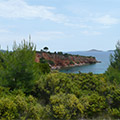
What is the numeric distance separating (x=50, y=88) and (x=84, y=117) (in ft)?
8.29

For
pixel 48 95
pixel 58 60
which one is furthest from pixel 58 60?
pixel 48 95

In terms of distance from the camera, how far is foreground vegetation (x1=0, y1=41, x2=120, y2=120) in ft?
21.0

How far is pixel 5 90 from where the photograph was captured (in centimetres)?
838

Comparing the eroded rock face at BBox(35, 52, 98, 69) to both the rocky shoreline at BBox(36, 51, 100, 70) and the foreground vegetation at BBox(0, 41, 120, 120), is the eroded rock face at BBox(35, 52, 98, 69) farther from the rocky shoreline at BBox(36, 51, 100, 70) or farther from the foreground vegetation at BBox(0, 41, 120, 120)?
the foreground vegetation at BBox(0, 41, 120, 120)

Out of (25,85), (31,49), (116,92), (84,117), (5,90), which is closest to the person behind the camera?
(84,117)

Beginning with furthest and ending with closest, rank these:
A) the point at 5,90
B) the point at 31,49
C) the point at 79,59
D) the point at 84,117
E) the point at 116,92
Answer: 1. the point at 79,59
2. the point at 31,49
3. the point at 5,90
4. the point at 116,92
5. the point at 84,117

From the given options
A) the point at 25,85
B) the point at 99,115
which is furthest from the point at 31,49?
the point at 99,115

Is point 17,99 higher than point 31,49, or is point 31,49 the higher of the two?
point 31,49

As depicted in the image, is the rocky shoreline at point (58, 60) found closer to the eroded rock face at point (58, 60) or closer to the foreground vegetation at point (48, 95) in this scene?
the eroded rock face at point (58, 60)

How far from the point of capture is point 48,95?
869cm

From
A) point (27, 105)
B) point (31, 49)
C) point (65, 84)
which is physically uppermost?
point (31, 49)

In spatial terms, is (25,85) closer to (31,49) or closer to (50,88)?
(50,88)

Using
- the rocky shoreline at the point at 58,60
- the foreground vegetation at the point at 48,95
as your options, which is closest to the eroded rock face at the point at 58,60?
the rocky shoreline at the point at 58,60

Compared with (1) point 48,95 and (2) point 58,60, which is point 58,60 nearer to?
(2) point 58,60
